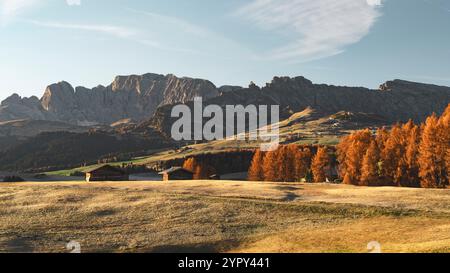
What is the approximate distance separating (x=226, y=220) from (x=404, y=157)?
73.5m

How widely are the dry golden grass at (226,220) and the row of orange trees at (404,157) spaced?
38.1 m

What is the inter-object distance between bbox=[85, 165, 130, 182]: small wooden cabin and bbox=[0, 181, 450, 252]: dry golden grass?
4696 cm

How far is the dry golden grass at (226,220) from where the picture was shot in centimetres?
3678

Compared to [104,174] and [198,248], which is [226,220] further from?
[104,174]

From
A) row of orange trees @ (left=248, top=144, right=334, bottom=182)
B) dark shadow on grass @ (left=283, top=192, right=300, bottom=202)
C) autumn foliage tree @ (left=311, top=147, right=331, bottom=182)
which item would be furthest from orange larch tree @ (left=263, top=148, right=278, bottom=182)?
dark shadow on grass @ (left=283, top=192, right=300, bottom=202)

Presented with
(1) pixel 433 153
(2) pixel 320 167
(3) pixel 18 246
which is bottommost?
(3) pixel 18 246

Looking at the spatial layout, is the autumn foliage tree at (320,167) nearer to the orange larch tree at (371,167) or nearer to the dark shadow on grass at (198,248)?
the orange larch tree at (371,167)

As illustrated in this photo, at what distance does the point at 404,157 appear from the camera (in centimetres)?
10544

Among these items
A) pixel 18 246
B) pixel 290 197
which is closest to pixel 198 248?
pixel 18 246

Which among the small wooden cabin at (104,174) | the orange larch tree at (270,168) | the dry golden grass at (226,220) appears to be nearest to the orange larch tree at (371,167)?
the orange larch tree at (270,168)

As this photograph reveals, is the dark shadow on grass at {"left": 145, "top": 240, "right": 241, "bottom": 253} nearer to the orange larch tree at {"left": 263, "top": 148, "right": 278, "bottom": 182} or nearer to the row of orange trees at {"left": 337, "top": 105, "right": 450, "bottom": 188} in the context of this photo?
the row of orange trees at {"left": 337, "top": 105, "right": 450, "bottom": 188}

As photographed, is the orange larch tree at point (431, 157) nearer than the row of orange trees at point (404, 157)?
Yes
